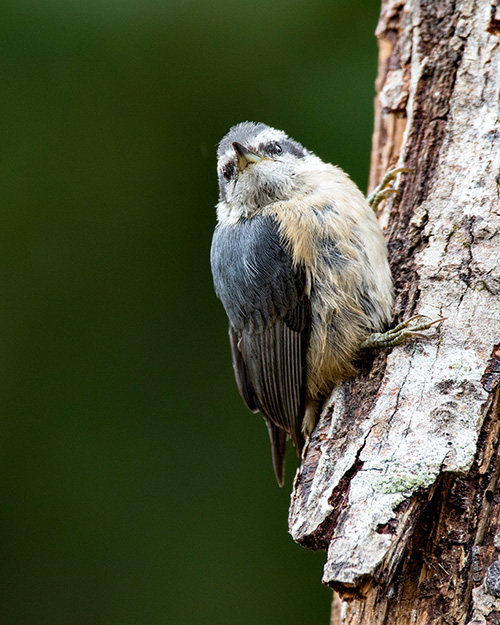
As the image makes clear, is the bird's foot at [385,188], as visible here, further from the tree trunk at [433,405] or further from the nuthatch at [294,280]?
the nuthatch at [294,280]

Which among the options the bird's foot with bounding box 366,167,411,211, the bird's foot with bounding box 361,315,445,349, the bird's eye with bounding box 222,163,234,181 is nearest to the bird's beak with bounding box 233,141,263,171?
the bird's eye with bounding box 222,163,234,181

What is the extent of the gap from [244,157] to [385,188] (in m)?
0.69

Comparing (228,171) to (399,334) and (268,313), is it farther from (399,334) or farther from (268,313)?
(399,334)

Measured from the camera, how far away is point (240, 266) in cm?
289

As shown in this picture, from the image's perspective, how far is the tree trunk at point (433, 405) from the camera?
1.89 metres

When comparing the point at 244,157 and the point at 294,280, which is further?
the point at 244,157

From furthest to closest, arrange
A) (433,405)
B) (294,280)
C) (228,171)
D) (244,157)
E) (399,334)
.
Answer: (228,171) < (244,157) < (294,280) < (399,334) < (433,405)

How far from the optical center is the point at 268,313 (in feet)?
9.33

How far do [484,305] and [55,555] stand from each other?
2.80m

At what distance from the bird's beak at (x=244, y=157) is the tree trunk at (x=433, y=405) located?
650mm

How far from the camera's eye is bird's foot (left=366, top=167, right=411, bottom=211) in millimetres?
3040

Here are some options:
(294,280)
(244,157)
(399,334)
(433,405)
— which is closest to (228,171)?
(244,157)

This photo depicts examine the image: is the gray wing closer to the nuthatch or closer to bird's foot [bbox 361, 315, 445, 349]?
the nuthatch

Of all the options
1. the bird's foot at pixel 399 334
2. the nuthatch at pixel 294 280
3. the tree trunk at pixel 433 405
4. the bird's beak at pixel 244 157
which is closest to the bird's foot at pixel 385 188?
the tree trunk at pixel 433 405
